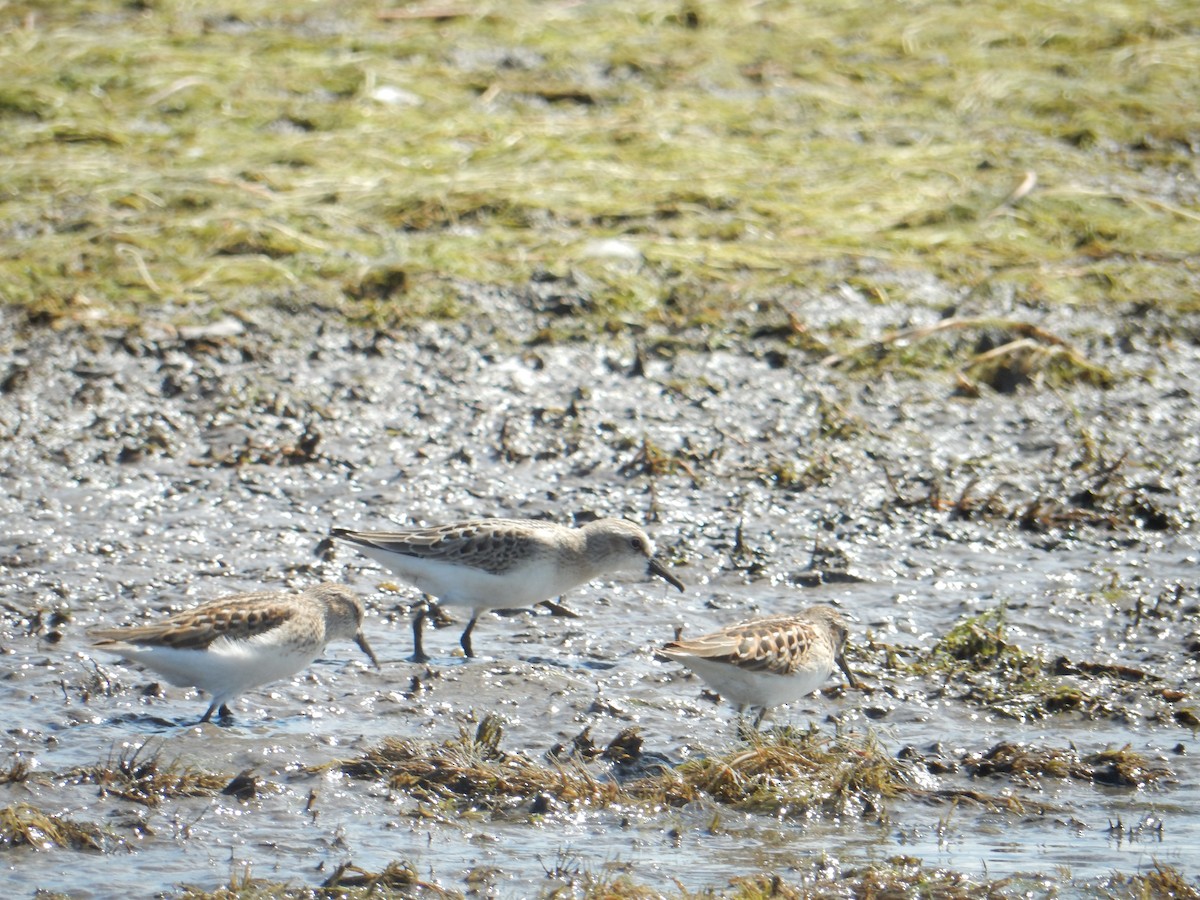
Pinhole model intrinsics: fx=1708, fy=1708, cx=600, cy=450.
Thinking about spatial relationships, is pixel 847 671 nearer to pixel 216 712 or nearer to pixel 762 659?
pixel 762 659

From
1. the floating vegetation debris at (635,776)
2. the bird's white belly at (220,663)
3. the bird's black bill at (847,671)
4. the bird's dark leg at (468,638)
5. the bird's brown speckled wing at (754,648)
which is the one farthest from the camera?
the bird's dark leg at (468,638)

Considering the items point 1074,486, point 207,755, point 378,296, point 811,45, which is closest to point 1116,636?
point 1074,486

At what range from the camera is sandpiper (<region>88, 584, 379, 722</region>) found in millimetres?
7051

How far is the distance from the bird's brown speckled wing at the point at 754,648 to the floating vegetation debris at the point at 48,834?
2.36 meters

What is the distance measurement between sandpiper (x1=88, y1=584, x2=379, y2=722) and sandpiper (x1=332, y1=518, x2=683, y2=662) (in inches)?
31.0

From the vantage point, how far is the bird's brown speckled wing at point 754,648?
715 centimetres

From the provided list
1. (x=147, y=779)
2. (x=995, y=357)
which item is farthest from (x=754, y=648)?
(x=995, y=357)

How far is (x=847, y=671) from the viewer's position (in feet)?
25.7

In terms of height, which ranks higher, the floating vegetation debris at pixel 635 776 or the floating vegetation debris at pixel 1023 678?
the floating vegetation debris at pixel 635 776

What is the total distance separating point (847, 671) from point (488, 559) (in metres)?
1.76

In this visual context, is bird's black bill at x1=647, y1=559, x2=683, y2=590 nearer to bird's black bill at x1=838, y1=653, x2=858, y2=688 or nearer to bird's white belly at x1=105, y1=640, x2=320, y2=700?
bird's black bill at x1=838, y1=653, x2=858, y2=688

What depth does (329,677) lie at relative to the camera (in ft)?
26.0

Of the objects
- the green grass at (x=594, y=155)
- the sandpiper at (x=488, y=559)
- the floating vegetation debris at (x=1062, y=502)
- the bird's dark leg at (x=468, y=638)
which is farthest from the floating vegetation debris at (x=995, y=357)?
the bird's dark leg at (x=468, y=638)

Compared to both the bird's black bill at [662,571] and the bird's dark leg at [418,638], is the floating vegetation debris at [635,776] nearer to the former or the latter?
the bird's dark leg at [418,638]
